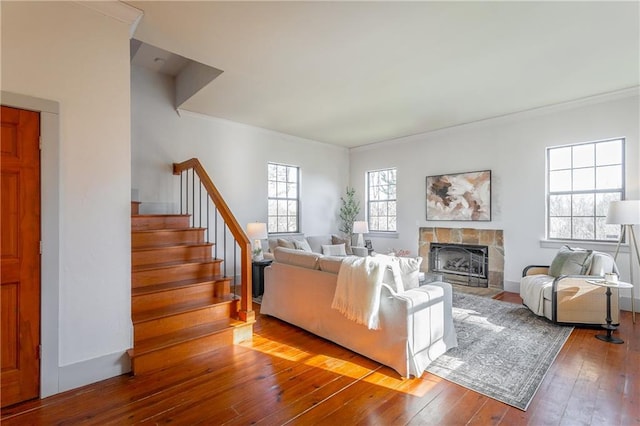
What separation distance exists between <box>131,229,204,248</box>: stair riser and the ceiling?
1.93 metres

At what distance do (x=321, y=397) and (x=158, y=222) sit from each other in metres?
3.06

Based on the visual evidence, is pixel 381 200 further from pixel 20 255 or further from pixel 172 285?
pixel 20 255

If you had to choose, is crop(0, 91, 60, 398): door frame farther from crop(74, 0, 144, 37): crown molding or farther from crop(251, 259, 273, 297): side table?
crop(251, 259, 273, 297): side table

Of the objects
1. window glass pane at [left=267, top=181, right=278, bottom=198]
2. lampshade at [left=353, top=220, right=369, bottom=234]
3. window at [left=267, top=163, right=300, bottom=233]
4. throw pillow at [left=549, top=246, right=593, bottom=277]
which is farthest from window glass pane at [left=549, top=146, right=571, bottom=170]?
window glass pane at [left=267, top=181, right=278, bottom=198]

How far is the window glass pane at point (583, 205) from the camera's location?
4539 mm

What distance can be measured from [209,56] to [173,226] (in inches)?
85.8

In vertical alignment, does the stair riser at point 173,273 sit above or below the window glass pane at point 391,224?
below

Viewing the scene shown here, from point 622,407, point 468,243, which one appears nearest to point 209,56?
point 622,407

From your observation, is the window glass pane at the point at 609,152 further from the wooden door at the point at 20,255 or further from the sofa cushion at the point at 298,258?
the wooden door at the point at 20,255

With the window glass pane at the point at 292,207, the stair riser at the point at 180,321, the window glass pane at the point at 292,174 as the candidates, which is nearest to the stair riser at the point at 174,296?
the stair riser at the point at 180,321

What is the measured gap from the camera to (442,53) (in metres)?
3.14

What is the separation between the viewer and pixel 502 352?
285 cm

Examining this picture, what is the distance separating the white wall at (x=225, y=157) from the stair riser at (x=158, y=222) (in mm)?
766

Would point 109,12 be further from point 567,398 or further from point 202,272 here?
point 567,398
